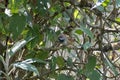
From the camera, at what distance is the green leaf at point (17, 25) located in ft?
2.80

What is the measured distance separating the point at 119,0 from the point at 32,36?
0.27 metres

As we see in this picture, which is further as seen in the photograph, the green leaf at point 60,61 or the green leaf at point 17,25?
the green leaf at point 60,61

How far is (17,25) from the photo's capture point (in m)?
0.85

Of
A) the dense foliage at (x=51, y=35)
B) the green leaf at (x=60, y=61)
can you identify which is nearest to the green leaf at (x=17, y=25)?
the dense foliage at (x=51, y=35)

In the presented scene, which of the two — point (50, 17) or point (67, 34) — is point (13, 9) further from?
point (67, 34)

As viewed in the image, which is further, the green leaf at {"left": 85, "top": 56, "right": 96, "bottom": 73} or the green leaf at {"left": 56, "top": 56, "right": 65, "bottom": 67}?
the green leaf at {"left": 56, "top": 56, "right": 65, "bottom": 67}

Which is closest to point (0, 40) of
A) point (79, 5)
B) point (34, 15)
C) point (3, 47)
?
point (3, 47)

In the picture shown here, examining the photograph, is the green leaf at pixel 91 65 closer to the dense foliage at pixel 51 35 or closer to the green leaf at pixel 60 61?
the dense foliage at pixel 51 35

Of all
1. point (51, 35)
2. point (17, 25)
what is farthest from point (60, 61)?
point (17, 25)

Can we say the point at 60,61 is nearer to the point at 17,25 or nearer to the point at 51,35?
the point at 51,35

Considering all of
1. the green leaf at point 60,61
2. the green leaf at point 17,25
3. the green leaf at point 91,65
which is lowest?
the green leaf at point 60,61

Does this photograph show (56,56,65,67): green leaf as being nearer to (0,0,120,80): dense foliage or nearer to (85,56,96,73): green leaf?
(0,0,120,80): dense foliage

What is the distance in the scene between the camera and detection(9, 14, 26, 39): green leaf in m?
0.85

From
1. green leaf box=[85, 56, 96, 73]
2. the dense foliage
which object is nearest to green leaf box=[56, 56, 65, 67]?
the dense foliage
